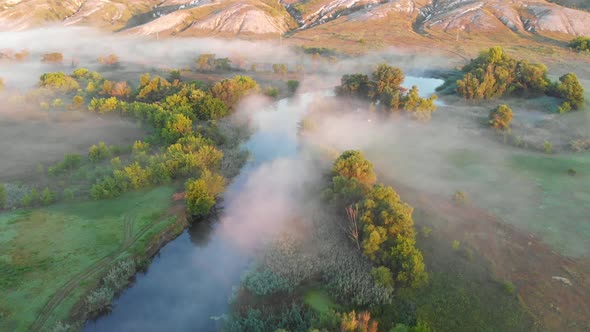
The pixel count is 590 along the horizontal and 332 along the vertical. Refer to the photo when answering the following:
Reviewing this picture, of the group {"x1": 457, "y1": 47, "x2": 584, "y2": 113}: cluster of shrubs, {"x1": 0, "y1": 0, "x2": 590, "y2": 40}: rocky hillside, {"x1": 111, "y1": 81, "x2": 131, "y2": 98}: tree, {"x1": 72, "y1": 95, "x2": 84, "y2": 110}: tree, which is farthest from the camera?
{"x1": 0, "y1": 0, "x2": 590, "y2": 40}: rocky hillside

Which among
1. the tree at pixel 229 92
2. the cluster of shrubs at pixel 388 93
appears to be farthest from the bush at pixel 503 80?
the tree at pixel 229 92

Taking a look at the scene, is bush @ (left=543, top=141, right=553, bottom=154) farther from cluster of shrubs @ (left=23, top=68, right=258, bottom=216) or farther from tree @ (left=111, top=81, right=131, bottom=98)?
tree @ (left=111, top=81, right=131, bottom=98)

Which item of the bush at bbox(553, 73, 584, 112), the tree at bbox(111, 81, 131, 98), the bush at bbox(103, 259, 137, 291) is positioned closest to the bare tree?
the bush at bbox(103, 259, 137, 291)

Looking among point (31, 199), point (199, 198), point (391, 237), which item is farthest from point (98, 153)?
point (391, 237)

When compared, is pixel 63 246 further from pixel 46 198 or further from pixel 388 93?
pixel 388 93

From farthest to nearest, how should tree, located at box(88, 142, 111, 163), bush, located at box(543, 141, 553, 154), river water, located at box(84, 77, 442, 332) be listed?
bush, located at box(543, 141, 553, 154)
tree, located at box(88, 142, 111, 163)
river water, located at box(84, 77, 442, 332)

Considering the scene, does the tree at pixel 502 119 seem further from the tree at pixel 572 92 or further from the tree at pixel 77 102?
the tree at pixel 77 102

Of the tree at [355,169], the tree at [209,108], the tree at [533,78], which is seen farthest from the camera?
the tree at [533,78]

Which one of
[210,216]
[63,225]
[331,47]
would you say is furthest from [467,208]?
[331,47]
